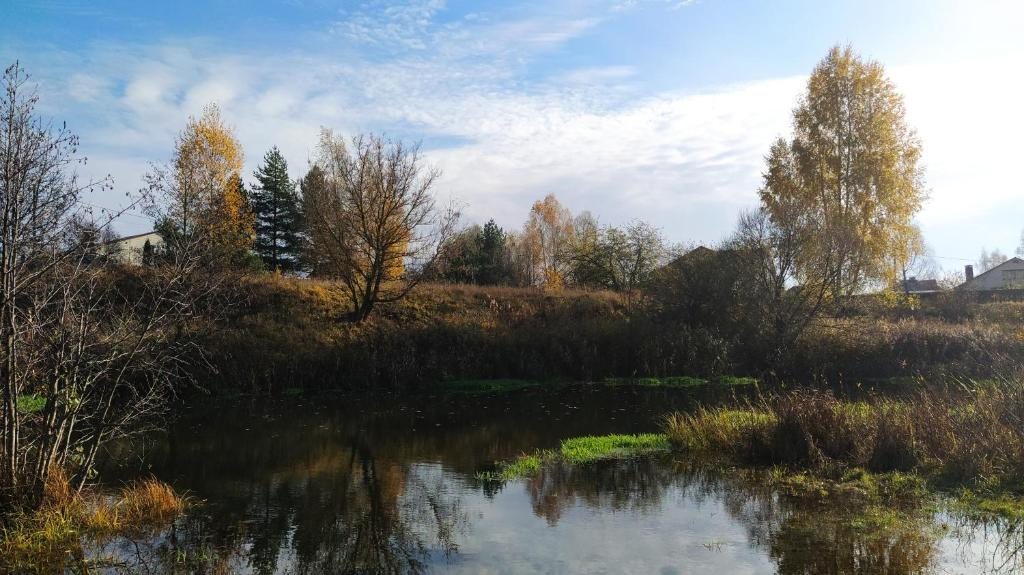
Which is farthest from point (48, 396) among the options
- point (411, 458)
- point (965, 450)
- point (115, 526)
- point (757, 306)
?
point (757, 306)

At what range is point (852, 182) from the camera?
31438 mm

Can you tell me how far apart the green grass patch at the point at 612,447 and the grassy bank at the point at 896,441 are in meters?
0.96

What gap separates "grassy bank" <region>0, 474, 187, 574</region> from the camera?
7.71 metres

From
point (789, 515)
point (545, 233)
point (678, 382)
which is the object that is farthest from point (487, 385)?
point (545, 233)

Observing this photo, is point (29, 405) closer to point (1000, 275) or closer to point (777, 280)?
point (777, 280)

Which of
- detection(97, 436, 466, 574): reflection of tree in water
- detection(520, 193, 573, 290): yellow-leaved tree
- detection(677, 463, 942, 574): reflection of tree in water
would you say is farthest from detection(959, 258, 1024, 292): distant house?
detection(97, 436, 466, 574): reflection of tree in water

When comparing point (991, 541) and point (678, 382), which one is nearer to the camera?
point (991, 541)

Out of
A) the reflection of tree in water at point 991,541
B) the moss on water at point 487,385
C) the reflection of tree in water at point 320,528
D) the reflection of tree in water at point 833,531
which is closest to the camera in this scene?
the reflection of tree in water at point 991,541

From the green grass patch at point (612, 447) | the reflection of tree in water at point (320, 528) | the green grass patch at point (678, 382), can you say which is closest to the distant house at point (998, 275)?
the green grass patch at point (678, 382)

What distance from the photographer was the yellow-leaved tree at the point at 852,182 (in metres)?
30.6

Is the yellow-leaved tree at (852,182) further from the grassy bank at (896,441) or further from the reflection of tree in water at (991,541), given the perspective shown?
the reflection of tree in water at (991,541)

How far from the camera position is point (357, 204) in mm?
29547

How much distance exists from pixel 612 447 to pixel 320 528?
6.58m

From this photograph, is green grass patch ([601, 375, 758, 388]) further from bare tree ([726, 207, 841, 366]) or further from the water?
the water
